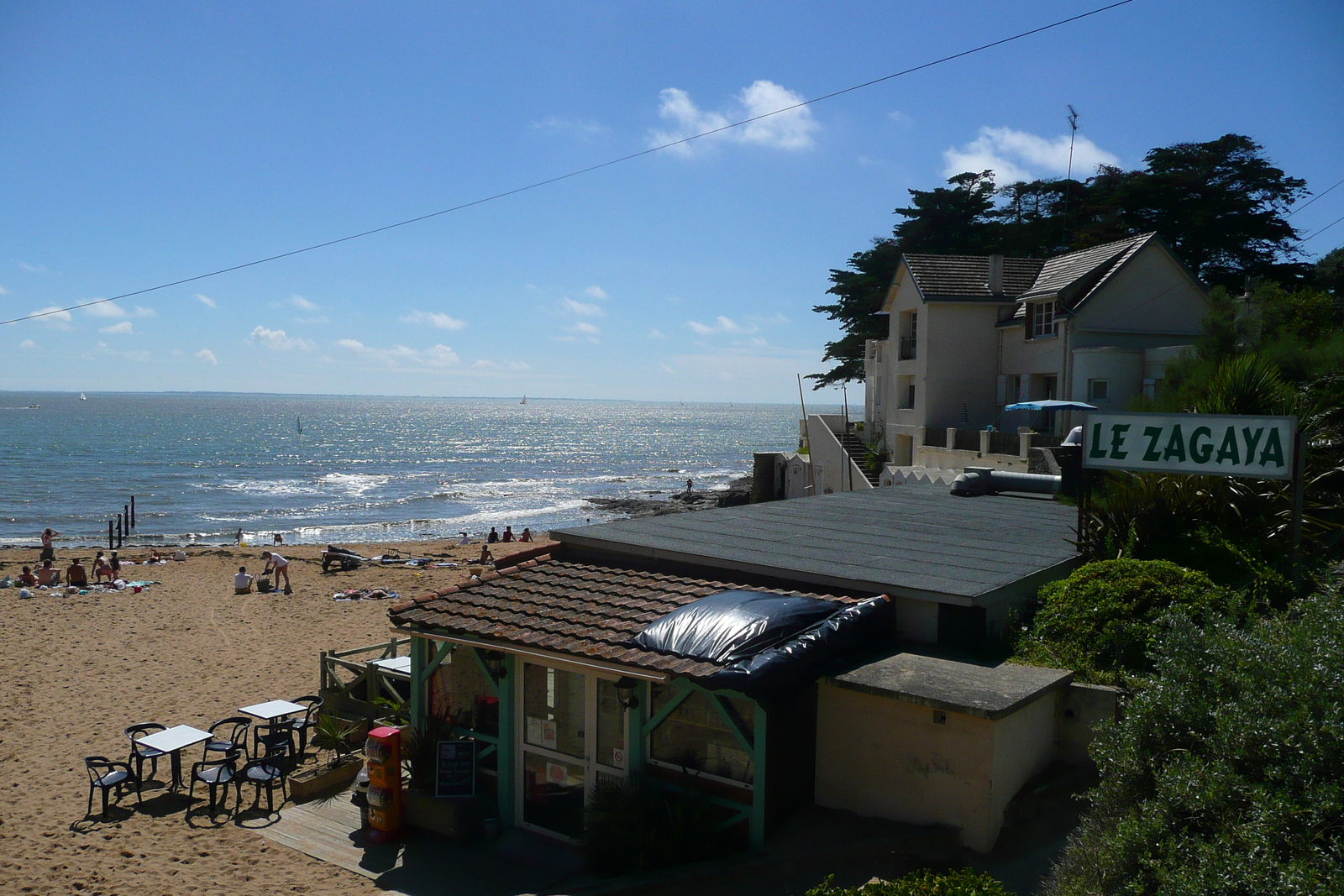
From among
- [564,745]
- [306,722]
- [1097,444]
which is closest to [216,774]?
[306,722]

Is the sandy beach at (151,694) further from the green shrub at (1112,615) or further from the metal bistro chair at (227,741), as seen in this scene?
the green shrub at (1112,615)

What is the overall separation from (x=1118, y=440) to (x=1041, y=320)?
2261 centimetres

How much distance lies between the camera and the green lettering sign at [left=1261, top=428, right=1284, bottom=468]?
352 inches

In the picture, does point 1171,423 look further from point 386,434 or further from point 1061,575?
point 386,434

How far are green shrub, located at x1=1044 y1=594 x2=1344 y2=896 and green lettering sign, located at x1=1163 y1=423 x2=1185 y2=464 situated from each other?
435 centimetres

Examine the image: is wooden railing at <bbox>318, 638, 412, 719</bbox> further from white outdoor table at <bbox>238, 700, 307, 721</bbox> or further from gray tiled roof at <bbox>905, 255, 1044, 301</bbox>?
gray tiled roof at <bbox>905, 255, 1044, 301</bbox>

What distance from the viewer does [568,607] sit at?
959cm

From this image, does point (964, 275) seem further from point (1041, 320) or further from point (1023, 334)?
point (1041, 320)

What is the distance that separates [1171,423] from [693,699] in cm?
605

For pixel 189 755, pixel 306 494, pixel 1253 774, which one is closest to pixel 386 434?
pixel 306 494

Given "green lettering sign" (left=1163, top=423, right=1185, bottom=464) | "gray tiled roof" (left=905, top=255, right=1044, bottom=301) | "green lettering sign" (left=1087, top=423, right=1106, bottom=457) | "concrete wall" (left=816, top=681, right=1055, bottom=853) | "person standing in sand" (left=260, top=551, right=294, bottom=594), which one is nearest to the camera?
"concrete wall" (left=816, top=681, right=1055, bottom=853)

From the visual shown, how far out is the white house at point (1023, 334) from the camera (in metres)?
28.1

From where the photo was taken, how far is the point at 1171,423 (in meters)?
9.66

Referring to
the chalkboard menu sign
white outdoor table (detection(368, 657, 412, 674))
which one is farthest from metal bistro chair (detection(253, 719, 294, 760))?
the chalkboard menu sign
